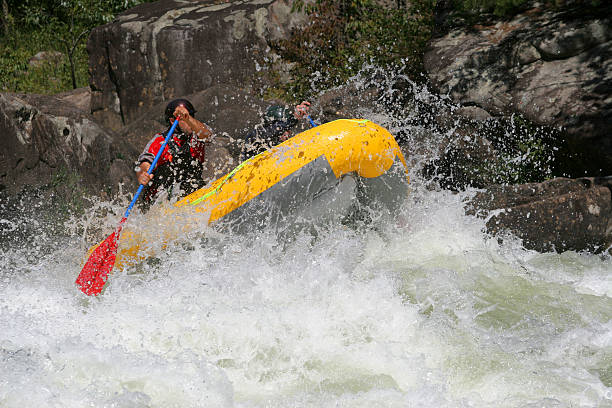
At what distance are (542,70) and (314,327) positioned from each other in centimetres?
395

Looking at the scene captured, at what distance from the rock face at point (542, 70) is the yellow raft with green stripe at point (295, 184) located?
2.17 metres

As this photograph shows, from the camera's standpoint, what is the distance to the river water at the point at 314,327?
8.72 feet

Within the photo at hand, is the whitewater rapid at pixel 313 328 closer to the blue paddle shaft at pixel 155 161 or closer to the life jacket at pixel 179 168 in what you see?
the blue paddle shaft at pixel 155 161

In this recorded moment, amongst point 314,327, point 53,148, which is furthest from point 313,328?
point 53,148

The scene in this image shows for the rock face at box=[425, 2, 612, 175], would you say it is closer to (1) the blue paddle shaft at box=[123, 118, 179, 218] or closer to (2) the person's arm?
(1) the blue paddle shaft at box=[123, 118, 179, 218]

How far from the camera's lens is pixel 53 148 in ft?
17.9

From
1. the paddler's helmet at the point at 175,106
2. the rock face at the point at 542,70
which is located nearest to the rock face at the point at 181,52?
the rock face at the point at 542,70

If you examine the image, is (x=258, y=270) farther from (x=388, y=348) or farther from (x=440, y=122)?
(x=440, y=122)

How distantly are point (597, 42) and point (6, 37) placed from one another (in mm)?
10631

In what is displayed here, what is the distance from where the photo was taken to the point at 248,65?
7.93 metres

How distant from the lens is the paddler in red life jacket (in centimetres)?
437

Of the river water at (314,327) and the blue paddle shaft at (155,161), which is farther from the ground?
the blue paddle shaft at (155,161)

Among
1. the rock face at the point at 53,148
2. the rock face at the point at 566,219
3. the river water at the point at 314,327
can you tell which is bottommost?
the rock face at the point at 566,219

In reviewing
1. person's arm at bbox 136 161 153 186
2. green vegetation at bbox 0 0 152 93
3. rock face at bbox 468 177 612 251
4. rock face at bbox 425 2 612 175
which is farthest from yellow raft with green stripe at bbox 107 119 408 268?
green vegetation at bbox 0 0 152 93
